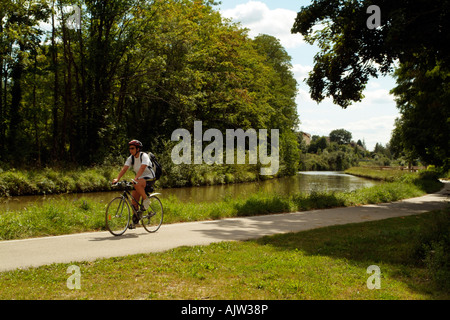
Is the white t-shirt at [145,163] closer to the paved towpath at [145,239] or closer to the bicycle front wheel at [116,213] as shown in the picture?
the bicycle front wheel at [116,213]

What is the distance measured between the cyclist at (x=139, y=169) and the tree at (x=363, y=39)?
786 cm

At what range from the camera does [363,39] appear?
1363cm

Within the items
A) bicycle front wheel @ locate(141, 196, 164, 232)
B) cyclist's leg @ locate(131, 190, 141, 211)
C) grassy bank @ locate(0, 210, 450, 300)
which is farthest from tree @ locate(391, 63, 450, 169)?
cyclist's leg @ locate(131, 190, 141, 211)

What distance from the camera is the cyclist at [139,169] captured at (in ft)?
27.5

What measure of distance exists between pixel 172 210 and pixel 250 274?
5.98m

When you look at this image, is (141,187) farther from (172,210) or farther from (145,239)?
(172,210)

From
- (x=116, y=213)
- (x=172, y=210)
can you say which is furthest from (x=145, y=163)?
(x=172, y=210)

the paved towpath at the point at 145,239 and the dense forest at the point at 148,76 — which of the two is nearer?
the paved towpath at the point at 145,239

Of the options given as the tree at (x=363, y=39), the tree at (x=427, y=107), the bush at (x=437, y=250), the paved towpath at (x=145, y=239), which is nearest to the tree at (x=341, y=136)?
the tree at (x=427, y=107)

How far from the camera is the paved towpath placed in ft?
20.4

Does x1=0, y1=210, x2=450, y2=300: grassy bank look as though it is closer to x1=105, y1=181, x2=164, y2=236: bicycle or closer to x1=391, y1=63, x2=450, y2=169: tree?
x1=105, y1=181, x2=164, y2=236: bicycle

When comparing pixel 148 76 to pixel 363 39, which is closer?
pixel 363 39

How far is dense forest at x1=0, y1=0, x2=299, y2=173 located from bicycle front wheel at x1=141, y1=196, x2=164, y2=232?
1707cm
